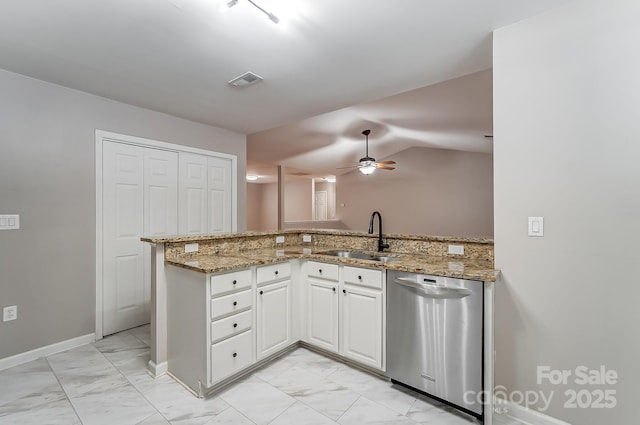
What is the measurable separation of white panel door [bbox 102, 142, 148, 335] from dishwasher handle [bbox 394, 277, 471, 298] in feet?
9.75

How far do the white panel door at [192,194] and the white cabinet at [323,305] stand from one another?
2048 mm

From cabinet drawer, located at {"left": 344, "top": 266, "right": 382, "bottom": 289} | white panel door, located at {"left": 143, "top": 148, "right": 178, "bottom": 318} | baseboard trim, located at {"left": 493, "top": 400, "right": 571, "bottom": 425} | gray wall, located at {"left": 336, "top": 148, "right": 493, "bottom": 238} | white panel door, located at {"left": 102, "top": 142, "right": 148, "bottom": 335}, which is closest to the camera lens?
baseboard trim, located at {"left": 493, "top": 400, "right": 571, "bottom": 425}

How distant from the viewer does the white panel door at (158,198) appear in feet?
11.1

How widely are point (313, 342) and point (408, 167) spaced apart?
22.1 ft

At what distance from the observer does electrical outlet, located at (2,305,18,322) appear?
243cm

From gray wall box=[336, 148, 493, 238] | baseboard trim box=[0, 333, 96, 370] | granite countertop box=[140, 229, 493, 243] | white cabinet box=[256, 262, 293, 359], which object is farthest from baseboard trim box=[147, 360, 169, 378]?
gray wall box=[336, 148, 493, 238]

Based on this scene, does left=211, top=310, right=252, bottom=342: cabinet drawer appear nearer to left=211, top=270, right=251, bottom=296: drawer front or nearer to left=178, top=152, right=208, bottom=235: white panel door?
left=211, top=270, right=251, bottom=296: drawer front

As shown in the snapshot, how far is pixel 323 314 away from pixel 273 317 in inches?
16.9

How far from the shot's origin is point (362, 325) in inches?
88.2

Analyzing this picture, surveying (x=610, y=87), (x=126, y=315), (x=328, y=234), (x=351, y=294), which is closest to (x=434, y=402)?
(x=351, y=294)

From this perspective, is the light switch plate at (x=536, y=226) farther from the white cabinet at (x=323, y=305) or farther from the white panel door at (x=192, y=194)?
the white panel door at (x=192, y=194)

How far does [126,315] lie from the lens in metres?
3.20

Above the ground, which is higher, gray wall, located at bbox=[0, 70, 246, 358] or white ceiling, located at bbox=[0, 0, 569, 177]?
white ceiling, located at bbox=[0, 0, 569, 177]

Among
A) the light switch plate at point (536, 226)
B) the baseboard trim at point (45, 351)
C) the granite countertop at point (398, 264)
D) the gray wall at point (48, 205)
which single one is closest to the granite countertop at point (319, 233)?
the granite countertop at point (398, 264)
